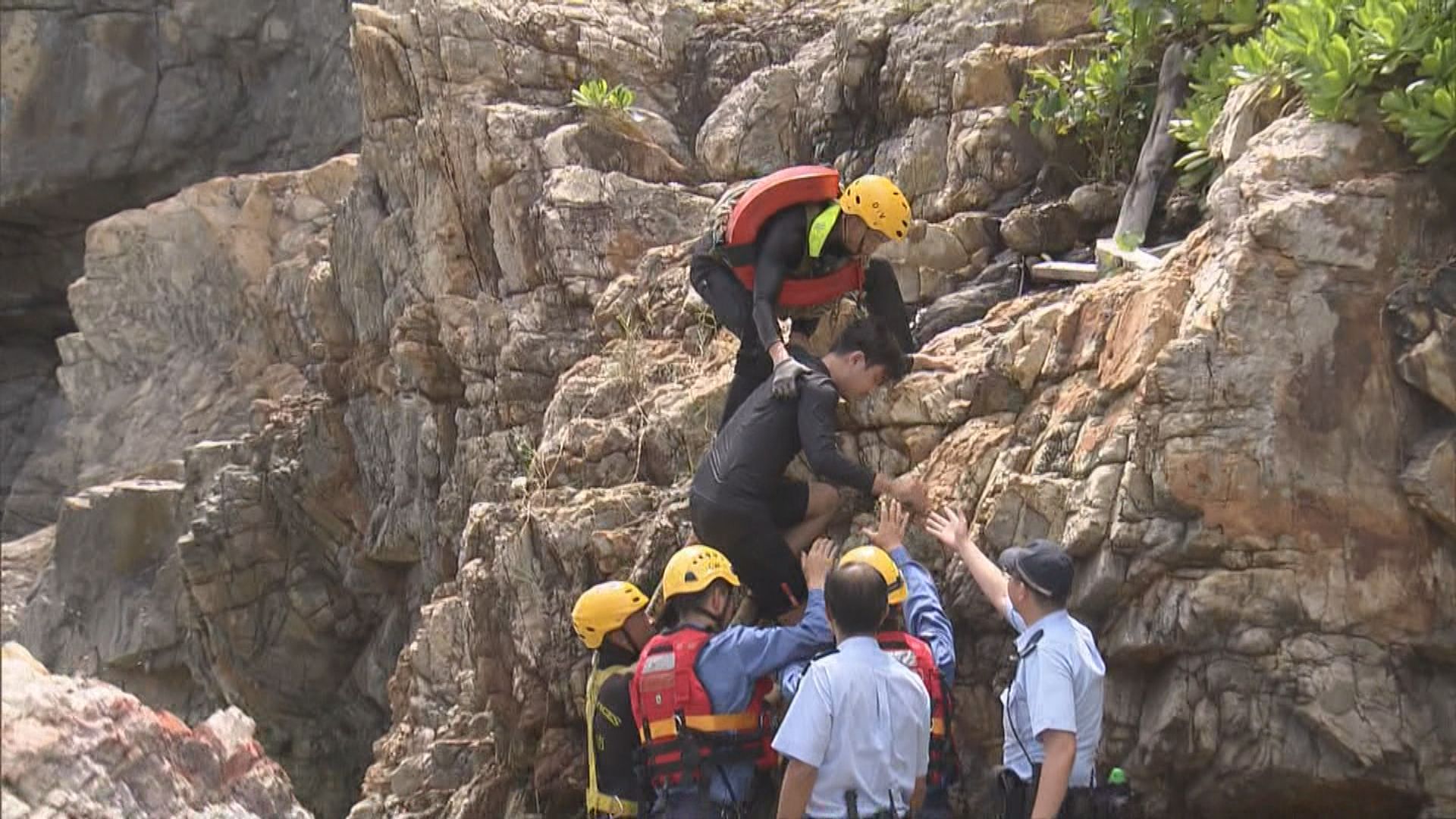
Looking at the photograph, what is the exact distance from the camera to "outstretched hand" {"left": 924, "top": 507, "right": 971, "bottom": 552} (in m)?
7.76

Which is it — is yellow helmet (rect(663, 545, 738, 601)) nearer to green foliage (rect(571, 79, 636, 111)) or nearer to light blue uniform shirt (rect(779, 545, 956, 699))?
light blue uniform shirt (rect(779, 545, 956, 699))

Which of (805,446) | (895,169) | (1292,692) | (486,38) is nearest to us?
(1292,692)

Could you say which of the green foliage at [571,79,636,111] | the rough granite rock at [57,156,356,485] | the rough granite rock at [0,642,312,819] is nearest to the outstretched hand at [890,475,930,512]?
the rough granite rock at [0,642,312,819]

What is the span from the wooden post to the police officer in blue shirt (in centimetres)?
317

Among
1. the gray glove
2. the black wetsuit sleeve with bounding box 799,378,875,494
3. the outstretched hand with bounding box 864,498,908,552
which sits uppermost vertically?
the gray glove

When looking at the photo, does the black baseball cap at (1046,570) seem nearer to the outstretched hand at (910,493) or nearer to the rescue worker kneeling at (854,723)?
the rescue worker kneeling at (854,723)

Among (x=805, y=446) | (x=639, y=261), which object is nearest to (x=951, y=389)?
(x=805, y=446)

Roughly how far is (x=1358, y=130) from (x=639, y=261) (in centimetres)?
589

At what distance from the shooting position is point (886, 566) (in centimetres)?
744

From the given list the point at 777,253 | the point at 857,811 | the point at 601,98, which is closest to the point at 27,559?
the point at 601,98

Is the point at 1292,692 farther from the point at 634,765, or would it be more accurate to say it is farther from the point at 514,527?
the point at 514,527

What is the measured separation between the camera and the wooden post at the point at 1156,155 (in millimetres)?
9727

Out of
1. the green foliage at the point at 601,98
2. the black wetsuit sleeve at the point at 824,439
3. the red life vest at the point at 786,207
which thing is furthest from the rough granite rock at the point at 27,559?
the black wetsuit sleeve at the point at 824,439

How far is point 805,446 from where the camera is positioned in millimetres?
7809
